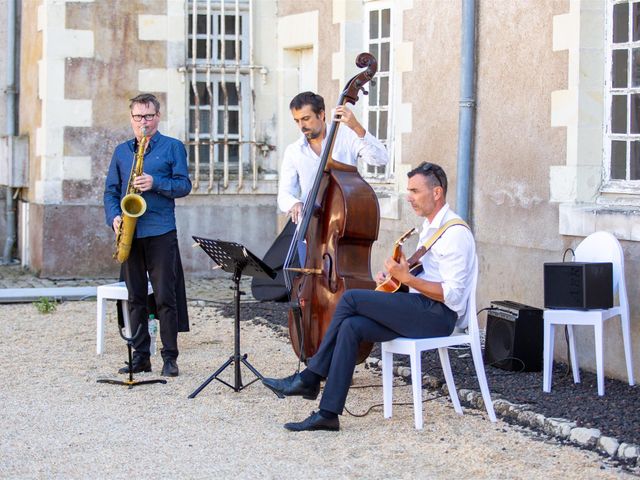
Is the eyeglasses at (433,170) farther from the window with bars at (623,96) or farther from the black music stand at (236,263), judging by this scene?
the window with bars at (623,96)

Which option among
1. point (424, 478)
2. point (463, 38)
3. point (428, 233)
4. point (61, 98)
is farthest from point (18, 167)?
point (424, 478)

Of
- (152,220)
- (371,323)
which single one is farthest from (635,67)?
(152,220)

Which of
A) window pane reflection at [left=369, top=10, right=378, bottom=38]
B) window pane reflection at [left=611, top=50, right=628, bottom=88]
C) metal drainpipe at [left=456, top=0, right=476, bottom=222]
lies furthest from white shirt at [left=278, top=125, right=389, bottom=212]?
window pane reflection at [left=369, top=10, right=378, bottom=38]

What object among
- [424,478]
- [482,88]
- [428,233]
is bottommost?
[424,478]

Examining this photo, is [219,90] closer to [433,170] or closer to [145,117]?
[145,117]

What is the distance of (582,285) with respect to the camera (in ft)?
21.4

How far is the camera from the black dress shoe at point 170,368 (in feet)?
24.0

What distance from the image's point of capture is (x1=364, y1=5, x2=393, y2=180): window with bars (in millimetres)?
10414

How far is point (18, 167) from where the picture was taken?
13062mm

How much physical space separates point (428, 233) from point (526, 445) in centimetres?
119

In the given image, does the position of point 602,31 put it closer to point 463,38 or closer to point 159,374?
point 463,38

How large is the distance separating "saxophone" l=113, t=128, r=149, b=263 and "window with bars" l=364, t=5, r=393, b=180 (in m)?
3.52

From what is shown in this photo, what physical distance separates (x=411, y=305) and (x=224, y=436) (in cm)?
112

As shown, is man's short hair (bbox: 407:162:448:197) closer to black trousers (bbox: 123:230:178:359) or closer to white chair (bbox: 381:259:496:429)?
white chair (bbox: 381:259:496:429)
